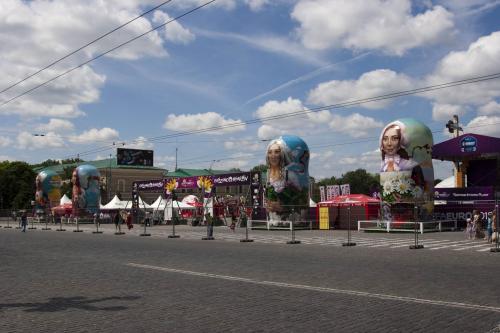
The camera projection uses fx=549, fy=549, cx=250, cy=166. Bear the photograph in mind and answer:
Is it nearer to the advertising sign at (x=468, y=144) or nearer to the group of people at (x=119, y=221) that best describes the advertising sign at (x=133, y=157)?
the group of people at (x=119, y=221)

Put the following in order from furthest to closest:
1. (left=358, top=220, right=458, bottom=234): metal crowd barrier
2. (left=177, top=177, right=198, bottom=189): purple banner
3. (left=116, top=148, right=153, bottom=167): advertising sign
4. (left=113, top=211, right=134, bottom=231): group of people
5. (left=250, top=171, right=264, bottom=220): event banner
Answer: (left=116, top=148, right=153, bottom=167): advertising sign, (left=177, top=177, right=198, bottom=189): purple banner, (left=250, top=171, right=264, bottom=220): event banner, (left=113, top=211, right=134, bottom=231): group of people, (left=358, top=220, right=458, bottom=234): metal crowd barrier

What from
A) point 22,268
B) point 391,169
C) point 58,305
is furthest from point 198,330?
point 391,169

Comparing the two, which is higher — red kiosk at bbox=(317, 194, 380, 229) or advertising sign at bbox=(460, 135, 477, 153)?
advertising sign at bbox=(460, 135, 477, 153)

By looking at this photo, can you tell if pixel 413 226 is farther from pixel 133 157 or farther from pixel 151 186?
pixel 133 157

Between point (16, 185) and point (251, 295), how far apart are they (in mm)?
111102

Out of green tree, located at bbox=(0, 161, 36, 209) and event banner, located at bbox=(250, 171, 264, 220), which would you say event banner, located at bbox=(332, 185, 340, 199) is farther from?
green tree, located at bbox=(0, 161, 36, 209)

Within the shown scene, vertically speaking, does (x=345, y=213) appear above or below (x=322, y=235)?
above

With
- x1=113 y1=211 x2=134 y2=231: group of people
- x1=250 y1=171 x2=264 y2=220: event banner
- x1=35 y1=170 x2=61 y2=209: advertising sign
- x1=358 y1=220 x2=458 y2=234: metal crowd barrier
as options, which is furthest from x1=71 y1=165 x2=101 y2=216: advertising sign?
x1=358 y1=220 x2=458 y2=234: metal crowd barrier

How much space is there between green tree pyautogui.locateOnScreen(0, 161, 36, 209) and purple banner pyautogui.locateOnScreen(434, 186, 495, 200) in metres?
85.4

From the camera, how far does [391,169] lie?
3650 centimetres

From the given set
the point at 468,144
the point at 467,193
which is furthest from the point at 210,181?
the point at 468,144

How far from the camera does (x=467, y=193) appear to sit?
40.3 metres

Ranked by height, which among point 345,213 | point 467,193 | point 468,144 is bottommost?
point 345,213

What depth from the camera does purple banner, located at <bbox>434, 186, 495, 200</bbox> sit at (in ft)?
129
